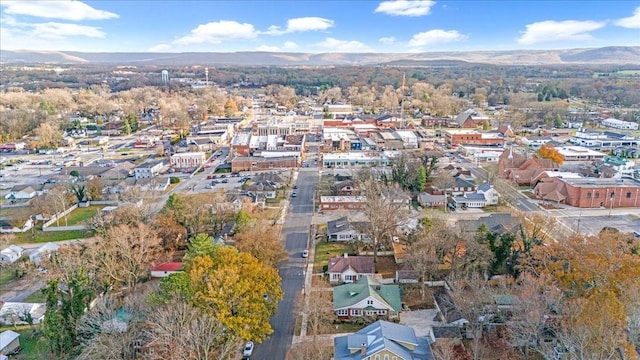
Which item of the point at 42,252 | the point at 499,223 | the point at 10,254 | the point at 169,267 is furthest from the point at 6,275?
the point at 499,223

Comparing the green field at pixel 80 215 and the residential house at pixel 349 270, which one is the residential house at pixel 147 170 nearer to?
the green field at pixel 80 215

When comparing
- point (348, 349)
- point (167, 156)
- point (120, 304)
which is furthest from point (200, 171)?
point (348, 349)

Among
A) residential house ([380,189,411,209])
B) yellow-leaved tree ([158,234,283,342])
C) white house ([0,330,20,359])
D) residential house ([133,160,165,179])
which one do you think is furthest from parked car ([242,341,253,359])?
residential house ([133,160,165,179])

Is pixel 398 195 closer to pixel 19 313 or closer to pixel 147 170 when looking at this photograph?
pixel 19 313

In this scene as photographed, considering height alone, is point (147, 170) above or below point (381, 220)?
below

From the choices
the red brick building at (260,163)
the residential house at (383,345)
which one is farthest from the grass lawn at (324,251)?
the red brick building at (260,163)

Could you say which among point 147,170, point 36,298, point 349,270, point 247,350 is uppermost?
point 147,170

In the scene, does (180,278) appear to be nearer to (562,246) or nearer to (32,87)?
(562,246)
